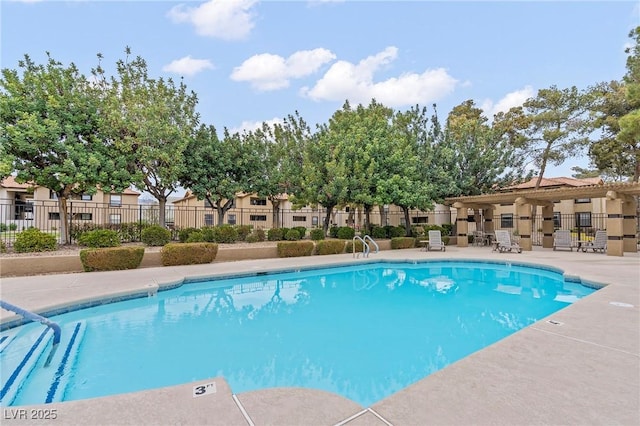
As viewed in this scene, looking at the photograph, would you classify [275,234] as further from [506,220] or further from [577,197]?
[506,220]

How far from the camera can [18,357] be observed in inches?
174

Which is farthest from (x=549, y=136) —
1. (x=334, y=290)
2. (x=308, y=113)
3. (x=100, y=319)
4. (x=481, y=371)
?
(x=100, y=319)

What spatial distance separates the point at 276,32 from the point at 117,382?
13.7 metres

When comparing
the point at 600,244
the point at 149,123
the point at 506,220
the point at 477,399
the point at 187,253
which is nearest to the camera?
the point at 477,399

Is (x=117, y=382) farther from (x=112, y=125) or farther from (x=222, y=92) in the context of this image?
(x=222, y=92)

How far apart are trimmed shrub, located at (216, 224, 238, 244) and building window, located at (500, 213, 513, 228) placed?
974 inches

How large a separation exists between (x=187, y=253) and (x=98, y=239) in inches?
118

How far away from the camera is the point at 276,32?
44.8 feet

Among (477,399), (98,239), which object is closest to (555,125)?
(477,399)

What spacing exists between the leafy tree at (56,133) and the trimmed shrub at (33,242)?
1.75 m

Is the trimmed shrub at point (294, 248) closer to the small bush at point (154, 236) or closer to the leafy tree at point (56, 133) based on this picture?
the small bush at point (154, 236)

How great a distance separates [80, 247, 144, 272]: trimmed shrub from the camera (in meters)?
9.76

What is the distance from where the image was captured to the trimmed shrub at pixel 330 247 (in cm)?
1506

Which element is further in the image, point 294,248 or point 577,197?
point 577,197
